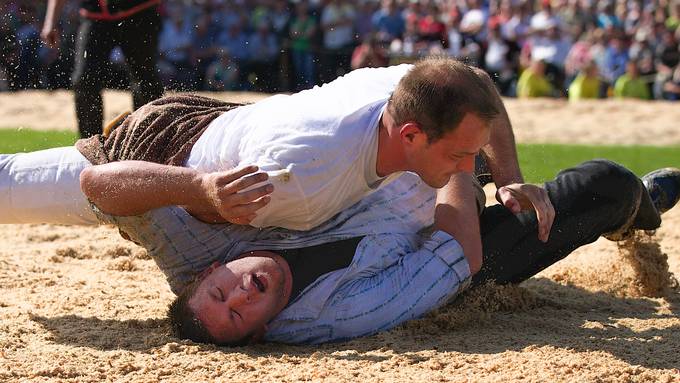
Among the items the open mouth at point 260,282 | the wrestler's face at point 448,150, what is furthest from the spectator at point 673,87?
the open mouth at point 260,282

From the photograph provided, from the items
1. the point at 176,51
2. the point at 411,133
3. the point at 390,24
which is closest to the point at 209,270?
the point at 411,133

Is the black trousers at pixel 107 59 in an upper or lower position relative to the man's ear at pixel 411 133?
lower

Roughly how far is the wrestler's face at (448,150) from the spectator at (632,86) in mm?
11896

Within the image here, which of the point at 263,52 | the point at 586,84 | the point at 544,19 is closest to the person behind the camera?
the point at 586,84

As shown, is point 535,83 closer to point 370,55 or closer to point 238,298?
point 370,55

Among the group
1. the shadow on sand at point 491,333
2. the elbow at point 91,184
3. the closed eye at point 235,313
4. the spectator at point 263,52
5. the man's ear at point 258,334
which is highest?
the elbow at point 91,184

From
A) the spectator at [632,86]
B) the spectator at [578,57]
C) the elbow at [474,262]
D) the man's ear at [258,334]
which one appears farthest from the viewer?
the spectator at [578,57]

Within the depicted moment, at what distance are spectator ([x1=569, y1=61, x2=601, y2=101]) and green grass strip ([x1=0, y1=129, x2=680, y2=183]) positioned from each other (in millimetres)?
3974

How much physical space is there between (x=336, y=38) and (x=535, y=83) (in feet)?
9.96

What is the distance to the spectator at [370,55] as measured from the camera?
14.5 m

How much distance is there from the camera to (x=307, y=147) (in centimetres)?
337

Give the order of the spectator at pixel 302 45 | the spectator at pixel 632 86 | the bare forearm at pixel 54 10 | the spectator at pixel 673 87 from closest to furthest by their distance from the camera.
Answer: the bare forearm at pixel 54 10, the spectator at pixel 673 87, the spectator at pixel 632 86, the spectator at pixel 302 45

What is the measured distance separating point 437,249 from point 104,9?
13.4 feet

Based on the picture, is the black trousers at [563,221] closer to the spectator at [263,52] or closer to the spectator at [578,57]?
the spectator at [578,57]
